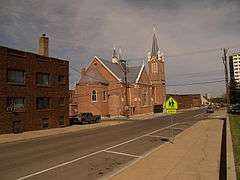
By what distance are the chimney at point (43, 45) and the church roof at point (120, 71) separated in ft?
82.4

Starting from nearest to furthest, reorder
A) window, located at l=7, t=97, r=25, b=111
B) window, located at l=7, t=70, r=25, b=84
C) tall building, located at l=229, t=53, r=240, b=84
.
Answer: window, located at l=7, t=97, r=25, b=111 < window, located at l=7, t=70, r=25, b=84 < tall building, located at l=229, t=53, r=240, b=84

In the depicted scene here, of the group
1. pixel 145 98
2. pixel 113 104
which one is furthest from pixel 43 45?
pixel 145 98

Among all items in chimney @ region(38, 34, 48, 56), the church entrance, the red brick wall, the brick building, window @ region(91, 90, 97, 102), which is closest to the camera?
the red brick wall

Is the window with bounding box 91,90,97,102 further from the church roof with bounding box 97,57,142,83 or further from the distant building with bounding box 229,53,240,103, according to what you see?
the distant building with bounding box 229,53,240,103

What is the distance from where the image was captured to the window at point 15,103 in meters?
29.8

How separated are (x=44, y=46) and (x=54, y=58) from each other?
Result: 4.55 meters

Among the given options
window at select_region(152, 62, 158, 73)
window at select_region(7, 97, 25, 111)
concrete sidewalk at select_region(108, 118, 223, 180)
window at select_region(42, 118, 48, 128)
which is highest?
window at select_region(152, 62, 158, 73)

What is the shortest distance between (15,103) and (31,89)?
2.61 meters

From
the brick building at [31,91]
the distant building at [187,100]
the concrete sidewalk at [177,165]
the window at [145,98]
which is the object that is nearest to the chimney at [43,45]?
the brick building at [31,91]

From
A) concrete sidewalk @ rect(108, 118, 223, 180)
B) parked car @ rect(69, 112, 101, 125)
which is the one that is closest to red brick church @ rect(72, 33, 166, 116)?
parked car @ rect(69, 112, 101, 125)

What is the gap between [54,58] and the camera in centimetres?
3688

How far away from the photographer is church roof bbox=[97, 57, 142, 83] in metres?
66.3

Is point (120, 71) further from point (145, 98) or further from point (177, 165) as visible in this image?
point (177, 165)

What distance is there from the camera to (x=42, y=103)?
3444 cm
